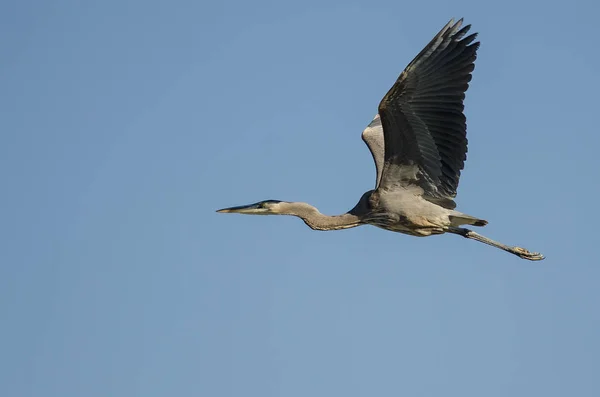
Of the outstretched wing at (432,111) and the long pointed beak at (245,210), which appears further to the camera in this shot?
the long pointed beak at (245,210)

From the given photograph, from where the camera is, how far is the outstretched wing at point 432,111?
37.6 ft

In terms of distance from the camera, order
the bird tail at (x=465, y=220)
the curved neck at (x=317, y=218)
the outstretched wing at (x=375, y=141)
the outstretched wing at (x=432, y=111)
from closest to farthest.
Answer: the outstretched wing at (x=432, y=111) < the bird tail at (x=465, y=220) < the curved neck at (x=317, y=218) < the outstretched wing at (x=375, y=141)

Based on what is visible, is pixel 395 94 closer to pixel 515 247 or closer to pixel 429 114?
pixel 429 114

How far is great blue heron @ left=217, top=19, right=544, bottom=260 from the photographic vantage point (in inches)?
453

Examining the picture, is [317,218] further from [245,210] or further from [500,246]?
[500,246]

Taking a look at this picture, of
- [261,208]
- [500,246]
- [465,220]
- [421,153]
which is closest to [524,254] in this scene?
[500,246]

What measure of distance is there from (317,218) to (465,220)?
1.66m

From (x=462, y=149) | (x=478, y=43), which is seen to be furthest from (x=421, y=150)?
(x=478, y=43)

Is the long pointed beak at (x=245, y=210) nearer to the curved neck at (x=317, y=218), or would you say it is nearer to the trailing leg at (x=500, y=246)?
the curved neck at (x=317, y=218)

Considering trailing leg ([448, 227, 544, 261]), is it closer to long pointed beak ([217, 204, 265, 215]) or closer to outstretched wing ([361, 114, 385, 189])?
outstretched wing ([361, 114, 385, 189])

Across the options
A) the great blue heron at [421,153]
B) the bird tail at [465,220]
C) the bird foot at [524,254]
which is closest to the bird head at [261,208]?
the great blue heron at [421,153]

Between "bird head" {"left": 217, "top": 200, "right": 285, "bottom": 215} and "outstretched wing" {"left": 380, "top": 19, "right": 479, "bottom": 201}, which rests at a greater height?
"outstretched wing" {"left": 380, "top": 19, "right": 479, "bottom": 201}

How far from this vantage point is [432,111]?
457 inches

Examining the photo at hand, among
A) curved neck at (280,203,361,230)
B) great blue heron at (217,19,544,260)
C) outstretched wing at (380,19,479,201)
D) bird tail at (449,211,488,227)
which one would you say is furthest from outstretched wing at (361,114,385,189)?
bird tail at (449,211,488,227)
